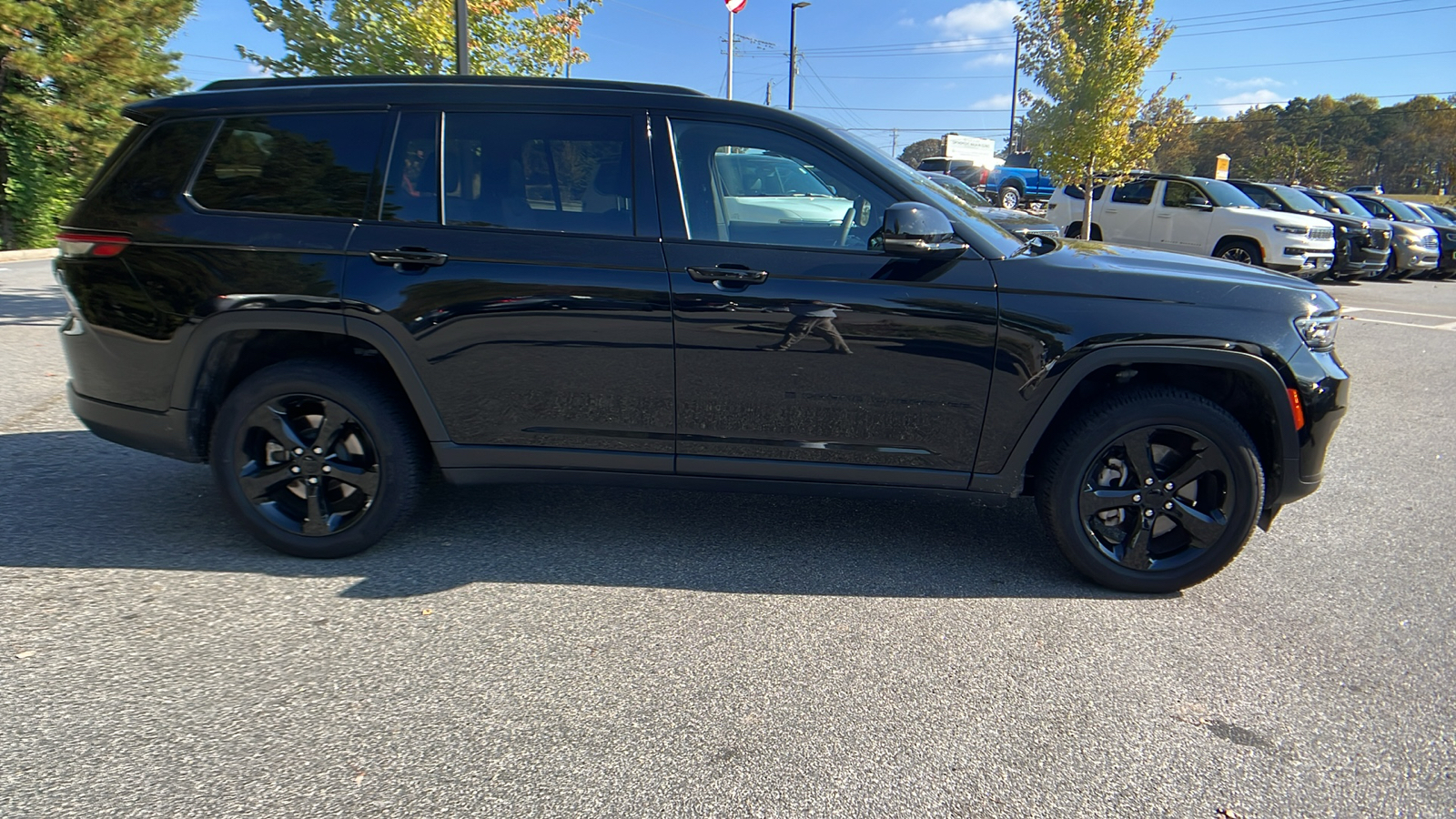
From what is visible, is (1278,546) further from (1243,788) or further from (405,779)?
(405,779)

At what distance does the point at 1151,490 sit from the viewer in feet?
11.3

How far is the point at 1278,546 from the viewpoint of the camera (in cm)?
409

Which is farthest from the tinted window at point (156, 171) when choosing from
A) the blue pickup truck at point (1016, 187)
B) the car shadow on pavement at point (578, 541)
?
the blue pickup truck at point (1016, 187)

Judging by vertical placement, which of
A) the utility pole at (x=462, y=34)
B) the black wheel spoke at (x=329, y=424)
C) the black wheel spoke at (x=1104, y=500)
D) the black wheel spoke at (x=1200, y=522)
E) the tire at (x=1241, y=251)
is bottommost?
the black wheel spoke at (x=1200, y=522)

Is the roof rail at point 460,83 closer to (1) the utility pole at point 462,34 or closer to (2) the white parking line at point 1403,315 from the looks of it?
(1) the utility pole at point 462,34

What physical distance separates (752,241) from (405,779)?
2.18 meters

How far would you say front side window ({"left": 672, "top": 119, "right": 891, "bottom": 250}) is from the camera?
11.1 ft

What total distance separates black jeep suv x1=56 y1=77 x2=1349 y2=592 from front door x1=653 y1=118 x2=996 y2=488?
0.01m

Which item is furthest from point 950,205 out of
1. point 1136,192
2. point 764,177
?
point 1136,192

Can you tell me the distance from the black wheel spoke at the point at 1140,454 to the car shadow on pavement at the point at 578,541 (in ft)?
1.66

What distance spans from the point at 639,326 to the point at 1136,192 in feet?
50.0

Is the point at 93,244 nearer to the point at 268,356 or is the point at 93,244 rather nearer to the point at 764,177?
the point at 268,356

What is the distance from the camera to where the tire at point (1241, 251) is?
14625 mm

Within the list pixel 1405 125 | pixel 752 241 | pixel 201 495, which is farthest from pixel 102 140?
pixel 1405 125
